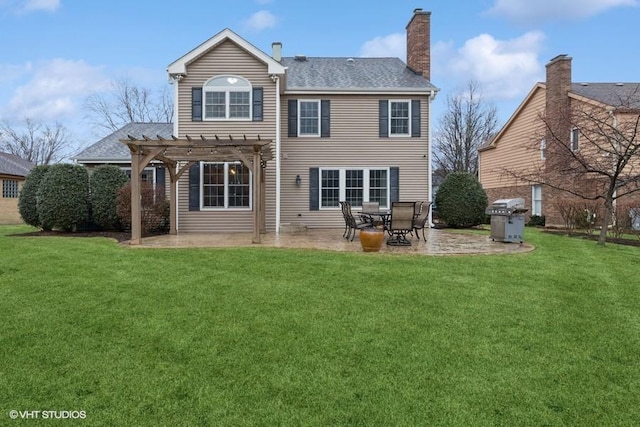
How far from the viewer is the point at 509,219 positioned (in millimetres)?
9688

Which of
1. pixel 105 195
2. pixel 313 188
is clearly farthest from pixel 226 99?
pixel 105 195

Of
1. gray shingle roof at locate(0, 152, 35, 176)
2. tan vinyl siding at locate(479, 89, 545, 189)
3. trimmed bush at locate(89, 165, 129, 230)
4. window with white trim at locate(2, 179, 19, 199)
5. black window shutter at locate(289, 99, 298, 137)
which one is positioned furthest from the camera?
gray shingle roof at locate(0, 152, 35, 176)

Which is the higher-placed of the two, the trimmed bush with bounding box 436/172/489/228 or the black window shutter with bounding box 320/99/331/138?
the black window shutter with bounding box 320/99/331/138

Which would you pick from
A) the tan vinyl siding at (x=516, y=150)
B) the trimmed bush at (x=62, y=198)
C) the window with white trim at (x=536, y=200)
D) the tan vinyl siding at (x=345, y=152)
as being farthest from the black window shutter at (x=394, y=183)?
the trimmed bush at (x=62, y=198)

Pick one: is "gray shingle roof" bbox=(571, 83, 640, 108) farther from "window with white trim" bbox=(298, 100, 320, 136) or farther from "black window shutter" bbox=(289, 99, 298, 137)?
"black window shutter" bbox=(289, 99, 298, 137)

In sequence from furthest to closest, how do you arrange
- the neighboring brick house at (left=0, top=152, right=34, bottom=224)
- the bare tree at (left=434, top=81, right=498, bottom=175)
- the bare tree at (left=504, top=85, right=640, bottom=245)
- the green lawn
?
the bare tree at (left=434, top=81, right=498, bottom=175), the neighboring brick house at (left=0, top=152, right=34, bottom=224), the bare tree at (left=504, top=85, right=640, bottom=245), the green lawn

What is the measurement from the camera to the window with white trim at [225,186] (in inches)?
508

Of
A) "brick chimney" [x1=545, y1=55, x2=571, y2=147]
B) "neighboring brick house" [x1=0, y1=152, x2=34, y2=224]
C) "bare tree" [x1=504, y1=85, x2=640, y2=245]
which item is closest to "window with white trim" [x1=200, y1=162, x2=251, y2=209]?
"bare tree" [x1=504, y1=85, x2=640, y2=245]

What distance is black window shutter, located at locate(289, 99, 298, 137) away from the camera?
1420 cm

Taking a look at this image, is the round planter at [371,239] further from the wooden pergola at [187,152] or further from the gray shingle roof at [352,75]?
the gray shingle roof at [352,75]

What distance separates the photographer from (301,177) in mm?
14328

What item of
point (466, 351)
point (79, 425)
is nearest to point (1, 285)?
point (79, 425)

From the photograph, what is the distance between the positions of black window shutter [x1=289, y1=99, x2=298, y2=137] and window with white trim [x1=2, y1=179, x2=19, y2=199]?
18.0 m

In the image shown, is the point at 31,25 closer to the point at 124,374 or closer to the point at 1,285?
the point at 1,285
